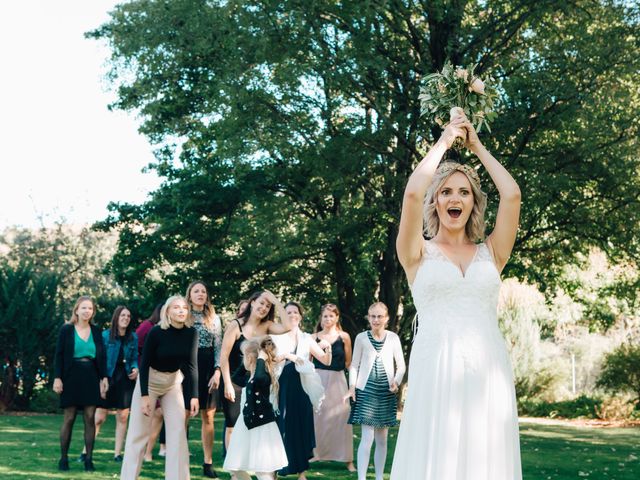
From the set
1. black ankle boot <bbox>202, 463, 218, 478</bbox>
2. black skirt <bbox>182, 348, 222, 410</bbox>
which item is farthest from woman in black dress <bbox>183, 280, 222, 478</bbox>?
black ankle boot <bbox>202, 463, 218, 478</bbox>

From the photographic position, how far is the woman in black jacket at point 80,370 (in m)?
12.0

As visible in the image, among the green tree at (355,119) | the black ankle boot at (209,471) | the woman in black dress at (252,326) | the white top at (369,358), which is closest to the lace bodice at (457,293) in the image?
the woman in black dress at (252,326)

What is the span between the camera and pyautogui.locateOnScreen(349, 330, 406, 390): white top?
11430mm

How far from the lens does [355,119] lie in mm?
19953

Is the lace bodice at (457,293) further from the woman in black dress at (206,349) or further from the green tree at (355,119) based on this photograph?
the green tree at (355,119)

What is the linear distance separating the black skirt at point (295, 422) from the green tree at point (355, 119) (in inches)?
301

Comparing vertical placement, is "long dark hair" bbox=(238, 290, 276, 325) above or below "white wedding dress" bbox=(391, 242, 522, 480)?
above

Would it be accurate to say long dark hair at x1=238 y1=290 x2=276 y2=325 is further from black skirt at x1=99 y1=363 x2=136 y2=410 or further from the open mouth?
Result: the open mouth

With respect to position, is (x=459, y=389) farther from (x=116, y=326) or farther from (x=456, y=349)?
(x=116, y=326)

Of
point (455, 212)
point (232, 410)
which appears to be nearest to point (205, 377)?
point (232, 410)

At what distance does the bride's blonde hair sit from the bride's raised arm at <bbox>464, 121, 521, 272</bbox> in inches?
3.3

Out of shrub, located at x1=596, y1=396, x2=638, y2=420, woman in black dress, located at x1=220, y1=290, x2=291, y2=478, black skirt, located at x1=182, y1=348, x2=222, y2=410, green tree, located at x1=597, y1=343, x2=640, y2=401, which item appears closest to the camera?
woman in black dress, located at x1=220, y1=290, x2=291, y2=478

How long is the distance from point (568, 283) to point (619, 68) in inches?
324

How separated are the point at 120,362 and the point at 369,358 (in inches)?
166
